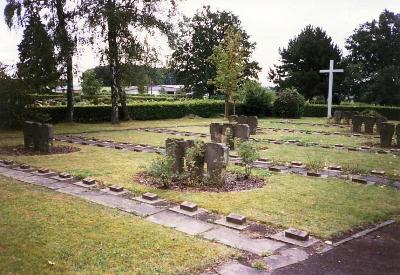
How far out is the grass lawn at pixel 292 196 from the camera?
641cm

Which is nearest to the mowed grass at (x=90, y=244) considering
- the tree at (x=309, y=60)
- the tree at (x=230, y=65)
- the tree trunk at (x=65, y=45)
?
the tree trunk at (x=65, y=45)

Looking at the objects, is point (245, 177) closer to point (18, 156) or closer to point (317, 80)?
point (18, 156)

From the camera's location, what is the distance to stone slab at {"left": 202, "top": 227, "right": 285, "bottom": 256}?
5.20 meters

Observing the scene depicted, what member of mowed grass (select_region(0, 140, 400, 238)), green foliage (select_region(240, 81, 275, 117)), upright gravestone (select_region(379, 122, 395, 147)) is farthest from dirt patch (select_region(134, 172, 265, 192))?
green foliage (select_region(240, 81, 275, 117))

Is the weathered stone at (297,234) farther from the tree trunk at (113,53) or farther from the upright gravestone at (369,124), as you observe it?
the tree trunk at (113,53)

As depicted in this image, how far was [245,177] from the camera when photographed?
939 cm

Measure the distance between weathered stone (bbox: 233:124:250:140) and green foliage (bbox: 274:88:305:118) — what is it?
2080cm

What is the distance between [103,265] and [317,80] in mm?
50046

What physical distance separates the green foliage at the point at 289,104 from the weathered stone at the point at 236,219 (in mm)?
28964

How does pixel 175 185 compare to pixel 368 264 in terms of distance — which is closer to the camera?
pixel 368 264

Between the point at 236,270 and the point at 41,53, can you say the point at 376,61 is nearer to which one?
the point at 41,53

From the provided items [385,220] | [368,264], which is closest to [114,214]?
[368,264]

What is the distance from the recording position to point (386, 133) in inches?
629

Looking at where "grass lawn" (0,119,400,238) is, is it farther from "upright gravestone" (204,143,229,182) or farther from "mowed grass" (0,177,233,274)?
"mowed grass" (0,177,233,274)
